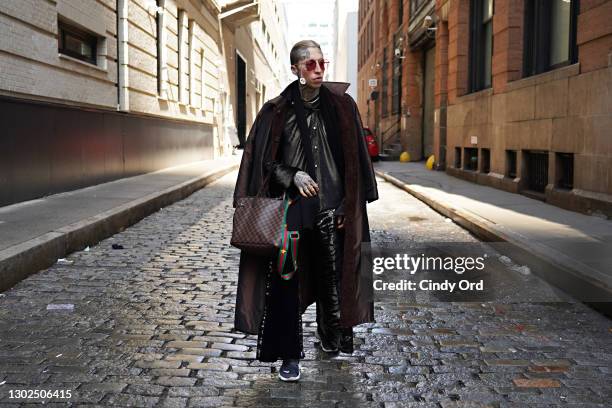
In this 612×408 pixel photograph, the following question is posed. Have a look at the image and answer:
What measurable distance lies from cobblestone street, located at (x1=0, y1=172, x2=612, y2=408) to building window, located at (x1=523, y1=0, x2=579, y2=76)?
21.8 ft

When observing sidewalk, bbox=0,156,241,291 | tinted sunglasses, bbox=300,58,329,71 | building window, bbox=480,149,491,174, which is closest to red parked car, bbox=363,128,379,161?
building window, bbox=480,149,491,174

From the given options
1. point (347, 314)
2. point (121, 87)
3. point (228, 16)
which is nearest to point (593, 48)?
point (347, 314)

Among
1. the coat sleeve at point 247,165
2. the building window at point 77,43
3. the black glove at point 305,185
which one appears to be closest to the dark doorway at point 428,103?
the building window at point 77,43

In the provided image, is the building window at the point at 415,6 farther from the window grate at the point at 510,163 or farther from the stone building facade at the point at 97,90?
the window grate at the point at 510,163

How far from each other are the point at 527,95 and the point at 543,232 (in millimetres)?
4958

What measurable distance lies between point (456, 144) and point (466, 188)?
12.6 feet

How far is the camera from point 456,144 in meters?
17.4

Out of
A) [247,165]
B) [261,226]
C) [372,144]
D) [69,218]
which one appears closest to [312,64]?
[247,165]

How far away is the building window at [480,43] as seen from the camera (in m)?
15.4

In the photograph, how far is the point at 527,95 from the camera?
38.3 feet

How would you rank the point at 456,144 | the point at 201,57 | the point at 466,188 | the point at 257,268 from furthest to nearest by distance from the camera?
the point at 201,57, the point at 456,144, the point at 466,188, the point at 257,268

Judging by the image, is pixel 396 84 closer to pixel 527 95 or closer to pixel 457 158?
pixel 457 158

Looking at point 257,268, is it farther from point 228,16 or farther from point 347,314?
point 228,16

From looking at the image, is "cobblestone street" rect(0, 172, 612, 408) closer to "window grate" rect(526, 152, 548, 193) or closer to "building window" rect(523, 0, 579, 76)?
"window grate" rect(526, 152, 548, 193)
